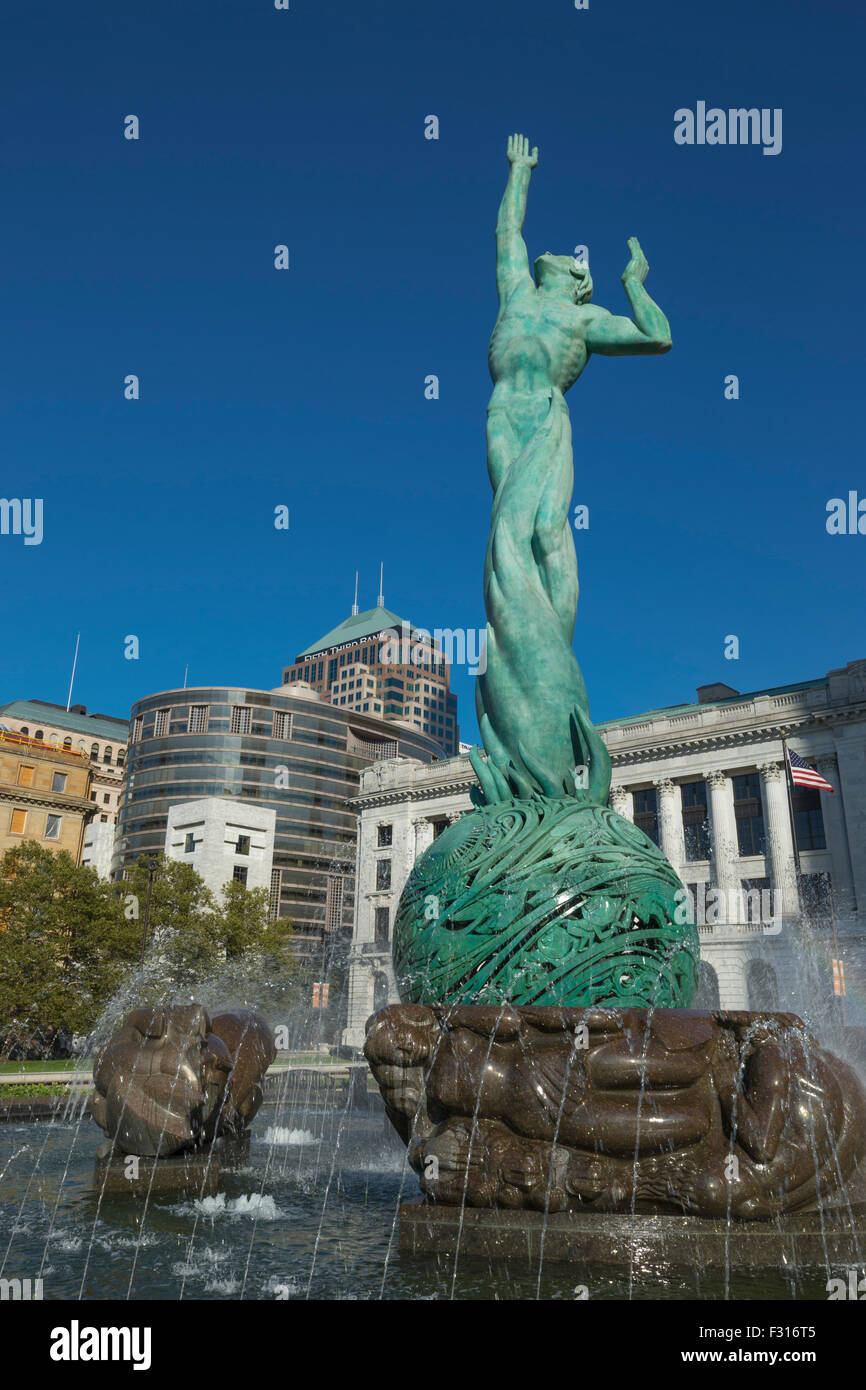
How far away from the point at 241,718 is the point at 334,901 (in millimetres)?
20897

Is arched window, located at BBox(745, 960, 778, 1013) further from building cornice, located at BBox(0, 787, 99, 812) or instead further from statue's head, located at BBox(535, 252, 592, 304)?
statue's head, located at BBox(535, 252, 592, 304)

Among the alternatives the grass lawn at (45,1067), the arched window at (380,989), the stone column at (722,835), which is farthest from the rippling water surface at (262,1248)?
the arched window at (380,989)

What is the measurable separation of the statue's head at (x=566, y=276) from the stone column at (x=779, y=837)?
4059cm

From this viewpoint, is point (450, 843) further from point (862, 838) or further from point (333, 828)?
point (333, 828)

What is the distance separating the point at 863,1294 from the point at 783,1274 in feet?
1.78

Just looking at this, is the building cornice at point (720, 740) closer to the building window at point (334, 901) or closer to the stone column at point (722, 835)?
the stone column at point (722, 835)

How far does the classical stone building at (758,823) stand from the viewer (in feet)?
160

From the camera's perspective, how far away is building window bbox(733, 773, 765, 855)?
5466cm

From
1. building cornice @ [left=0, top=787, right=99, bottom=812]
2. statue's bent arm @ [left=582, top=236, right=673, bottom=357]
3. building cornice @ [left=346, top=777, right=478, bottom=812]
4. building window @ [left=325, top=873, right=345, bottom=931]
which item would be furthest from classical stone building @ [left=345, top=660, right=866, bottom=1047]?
statue's bent arm @ [left=582, top=236, right=673, bottom=357]

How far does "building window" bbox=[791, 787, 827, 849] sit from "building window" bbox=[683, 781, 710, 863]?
517cm

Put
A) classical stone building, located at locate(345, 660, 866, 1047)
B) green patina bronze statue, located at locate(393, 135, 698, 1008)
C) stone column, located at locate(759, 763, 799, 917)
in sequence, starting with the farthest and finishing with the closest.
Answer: stone column, located at locate(759, 763, 799, 917)
classical stone building, located at locate(345, 660, 866, 1047)
green patina bronze statue, located at locate(393, 135, 698, 1008)

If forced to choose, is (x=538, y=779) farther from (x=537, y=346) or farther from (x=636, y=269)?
(x=636, y=269)

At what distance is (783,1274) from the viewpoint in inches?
286
